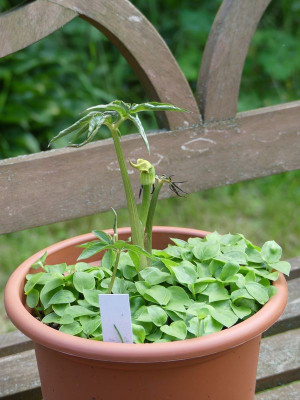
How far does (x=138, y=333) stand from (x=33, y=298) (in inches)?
8.6

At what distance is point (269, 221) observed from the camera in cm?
267

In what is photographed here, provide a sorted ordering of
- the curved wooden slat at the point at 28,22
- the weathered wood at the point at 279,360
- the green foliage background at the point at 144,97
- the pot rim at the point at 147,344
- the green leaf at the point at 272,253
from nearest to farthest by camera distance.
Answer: the pot rim at the point at 147,344
the green leaf at the point at 272,253
the curved wooden slat at the point at 28,22
the weathered wood at the point at 279,360
the green foliage background at the point at 144,97

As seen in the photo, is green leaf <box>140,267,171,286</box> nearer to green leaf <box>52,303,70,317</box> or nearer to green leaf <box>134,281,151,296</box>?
green leaf <box>134,281,151,296</box>

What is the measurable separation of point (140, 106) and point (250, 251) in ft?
Result: 1.17

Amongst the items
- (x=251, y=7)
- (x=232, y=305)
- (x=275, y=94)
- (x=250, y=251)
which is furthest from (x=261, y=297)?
(x=275, y=94)

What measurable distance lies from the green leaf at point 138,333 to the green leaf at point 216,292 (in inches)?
5.0

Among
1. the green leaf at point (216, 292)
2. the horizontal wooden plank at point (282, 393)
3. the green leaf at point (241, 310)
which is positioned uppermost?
the green leaf at point (216, 292)

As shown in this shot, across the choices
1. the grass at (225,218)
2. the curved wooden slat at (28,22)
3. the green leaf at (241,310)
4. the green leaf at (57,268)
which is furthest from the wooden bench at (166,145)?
the grass at (225,218)

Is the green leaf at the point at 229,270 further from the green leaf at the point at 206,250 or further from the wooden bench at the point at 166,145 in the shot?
the wooden bench at the point at 166,145

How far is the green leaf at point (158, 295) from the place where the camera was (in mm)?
1062

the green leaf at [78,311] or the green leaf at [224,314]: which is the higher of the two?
the green leaf at [78,311]

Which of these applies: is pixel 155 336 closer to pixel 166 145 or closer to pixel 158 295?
pixel 158 295

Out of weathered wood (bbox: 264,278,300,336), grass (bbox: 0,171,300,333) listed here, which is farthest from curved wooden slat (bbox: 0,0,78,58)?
grass (bbox: 0,171,300,333)

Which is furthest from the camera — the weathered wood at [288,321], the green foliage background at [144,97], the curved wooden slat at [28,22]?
the green foliage background at [144,97]
